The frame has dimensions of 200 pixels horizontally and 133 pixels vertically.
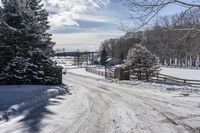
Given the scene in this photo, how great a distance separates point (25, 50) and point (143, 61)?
800 inches

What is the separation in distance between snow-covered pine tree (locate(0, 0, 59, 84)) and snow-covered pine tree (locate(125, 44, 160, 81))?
17355 mm

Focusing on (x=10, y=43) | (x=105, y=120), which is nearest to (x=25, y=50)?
(x=10, y=43)

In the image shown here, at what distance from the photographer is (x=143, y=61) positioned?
163 feet

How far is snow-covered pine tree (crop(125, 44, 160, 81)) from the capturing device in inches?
1941

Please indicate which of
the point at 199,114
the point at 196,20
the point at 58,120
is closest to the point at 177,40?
the point at 196,20

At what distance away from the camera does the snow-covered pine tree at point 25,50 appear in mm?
32031


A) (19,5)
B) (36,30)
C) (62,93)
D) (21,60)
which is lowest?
(62,93)

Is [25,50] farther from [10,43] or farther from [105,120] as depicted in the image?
[105,120]

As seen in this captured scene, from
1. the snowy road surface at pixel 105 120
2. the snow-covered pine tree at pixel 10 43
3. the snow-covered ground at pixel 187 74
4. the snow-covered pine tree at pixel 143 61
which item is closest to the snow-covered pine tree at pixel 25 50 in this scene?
the snow-covered pine tree at pixel 10 43

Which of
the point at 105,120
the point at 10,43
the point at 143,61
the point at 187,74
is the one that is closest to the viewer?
the point at 105,120

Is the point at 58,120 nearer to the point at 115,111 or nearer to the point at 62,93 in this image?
the point at 115,111

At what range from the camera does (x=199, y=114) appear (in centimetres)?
1556

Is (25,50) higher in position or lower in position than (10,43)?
lower

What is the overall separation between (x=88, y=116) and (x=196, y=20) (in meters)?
5.32
